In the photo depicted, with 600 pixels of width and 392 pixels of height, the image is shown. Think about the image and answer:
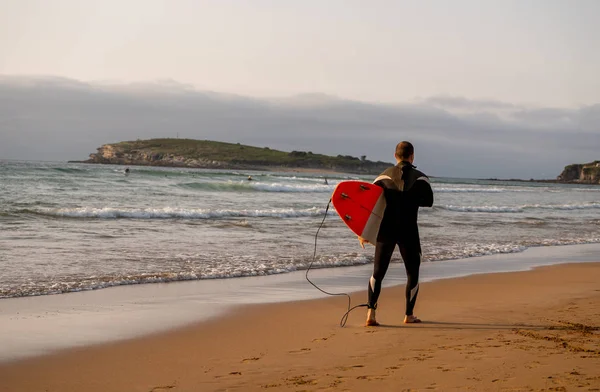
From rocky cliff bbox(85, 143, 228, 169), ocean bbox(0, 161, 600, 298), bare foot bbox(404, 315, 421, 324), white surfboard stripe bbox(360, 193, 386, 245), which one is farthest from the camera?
rocky cliff bbox(85, 143, 228, 169)

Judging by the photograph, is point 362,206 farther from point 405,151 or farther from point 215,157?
point 215,157

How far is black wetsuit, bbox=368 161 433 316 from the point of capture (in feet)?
19.7

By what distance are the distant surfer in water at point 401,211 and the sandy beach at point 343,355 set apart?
2.17ft

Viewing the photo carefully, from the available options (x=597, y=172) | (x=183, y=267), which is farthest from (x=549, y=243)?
(x=597, y=172)

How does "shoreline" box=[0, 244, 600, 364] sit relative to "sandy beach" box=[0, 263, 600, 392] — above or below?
below

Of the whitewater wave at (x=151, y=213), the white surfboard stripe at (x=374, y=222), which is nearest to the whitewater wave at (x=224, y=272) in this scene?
the white surfboard stripe at (x=374, y=222)

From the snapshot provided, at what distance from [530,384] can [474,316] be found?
2.72 meters

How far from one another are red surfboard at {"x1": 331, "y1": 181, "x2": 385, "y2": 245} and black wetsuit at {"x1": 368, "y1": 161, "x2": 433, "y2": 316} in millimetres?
90

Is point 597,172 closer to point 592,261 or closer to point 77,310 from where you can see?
point 592,261

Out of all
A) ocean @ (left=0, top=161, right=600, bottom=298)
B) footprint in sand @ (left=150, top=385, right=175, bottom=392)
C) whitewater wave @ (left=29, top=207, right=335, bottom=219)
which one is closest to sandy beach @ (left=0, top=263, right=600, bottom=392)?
footprint in sand @ (left=150, top=385, right=175, bottom=392)

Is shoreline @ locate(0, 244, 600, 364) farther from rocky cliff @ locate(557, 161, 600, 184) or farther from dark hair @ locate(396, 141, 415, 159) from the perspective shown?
rocky cliff @ locate(557, 161, 600, 184)

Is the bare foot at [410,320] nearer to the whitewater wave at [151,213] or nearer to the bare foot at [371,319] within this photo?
the bare foot at [371,319]

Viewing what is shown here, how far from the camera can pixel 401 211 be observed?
19.7 feet

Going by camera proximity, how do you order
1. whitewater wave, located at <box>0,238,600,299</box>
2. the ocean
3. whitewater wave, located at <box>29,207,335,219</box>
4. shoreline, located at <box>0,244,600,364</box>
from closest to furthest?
shoreline, located at <box>0,244,600,364</box>, whitewater wave, located at <box>0,238,600,299</box>, the ocean, whitewater wave, located at <box>29,207,335,219</box>
